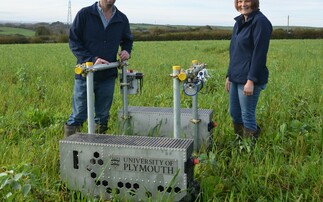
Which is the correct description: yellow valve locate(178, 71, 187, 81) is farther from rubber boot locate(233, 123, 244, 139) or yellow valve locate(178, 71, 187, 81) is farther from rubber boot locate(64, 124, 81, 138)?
rubber boot locate(64, 124, 81, 138)

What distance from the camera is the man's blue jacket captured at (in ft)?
12.6

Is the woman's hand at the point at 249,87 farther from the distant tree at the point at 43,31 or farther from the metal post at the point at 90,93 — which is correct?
the distant tree at the point at 43,31

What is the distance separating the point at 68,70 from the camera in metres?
9.02

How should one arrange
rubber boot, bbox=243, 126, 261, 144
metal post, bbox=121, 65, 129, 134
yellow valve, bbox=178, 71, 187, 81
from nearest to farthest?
yellow valve, bbox=178, 71, 187, 81
rubber boot, bbox=243, 126, 261, 144
metal post, bbox=121, 65, 129, 134

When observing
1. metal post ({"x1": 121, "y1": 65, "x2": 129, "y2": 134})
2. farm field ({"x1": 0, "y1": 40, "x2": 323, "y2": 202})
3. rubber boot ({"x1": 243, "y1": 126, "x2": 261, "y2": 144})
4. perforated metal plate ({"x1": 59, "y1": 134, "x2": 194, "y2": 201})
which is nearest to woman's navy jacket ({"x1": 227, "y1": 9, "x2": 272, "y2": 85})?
rubber boot ({"x1": 243, "y1": 126, "x2": 261, "y2": 144})

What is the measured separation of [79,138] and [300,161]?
181 centimetres

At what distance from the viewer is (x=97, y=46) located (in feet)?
12.8

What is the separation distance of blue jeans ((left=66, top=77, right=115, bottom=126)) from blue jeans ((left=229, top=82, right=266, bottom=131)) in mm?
1198

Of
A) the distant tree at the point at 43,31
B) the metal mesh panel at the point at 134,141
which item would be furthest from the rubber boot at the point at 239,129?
the distant tree at the point at 43,31

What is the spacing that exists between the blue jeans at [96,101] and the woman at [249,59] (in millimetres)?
1197

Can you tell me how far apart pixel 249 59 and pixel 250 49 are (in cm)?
9

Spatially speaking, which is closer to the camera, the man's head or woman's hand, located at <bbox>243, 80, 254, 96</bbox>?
woman's hand, located at <bbox>243, 80, 254, 96</bbox>

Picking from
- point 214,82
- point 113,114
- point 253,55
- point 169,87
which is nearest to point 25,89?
point 113,114

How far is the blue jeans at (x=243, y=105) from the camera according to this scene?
3.56m
